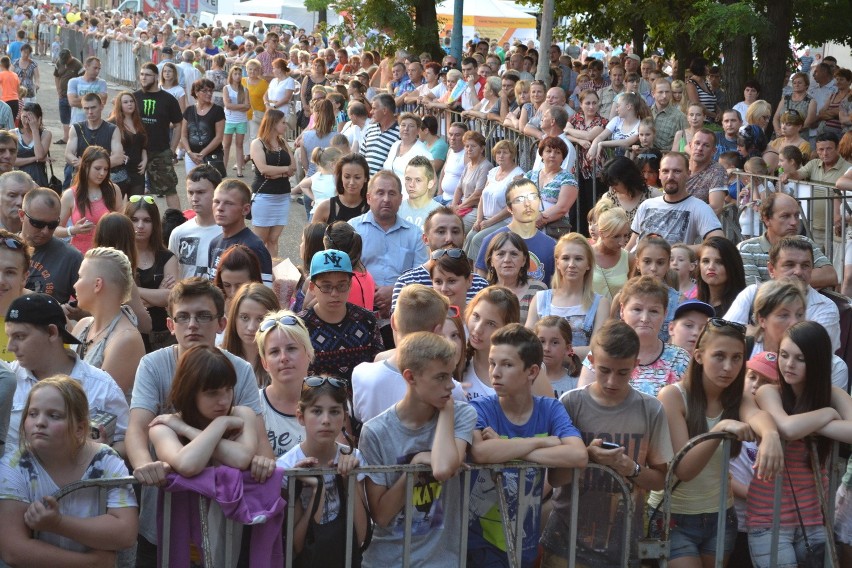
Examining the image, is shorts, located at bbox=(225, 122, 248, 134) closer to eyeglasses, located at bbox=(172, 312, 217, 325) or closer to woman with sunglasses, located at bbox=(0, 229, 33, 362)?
woman with sunglasses, located at bbox=(0, 229, 33, 362)

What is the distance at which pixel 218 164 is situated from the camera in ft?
47.9

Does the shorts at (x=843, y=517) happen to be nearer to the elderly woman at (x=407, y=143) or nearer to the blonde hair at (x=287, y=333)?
the blonde hair at (x=287, y=333)

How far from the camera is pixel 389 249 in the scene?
8.42 metres

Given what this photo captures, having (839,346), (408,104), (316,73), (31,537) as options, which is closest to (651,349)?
(839,346)

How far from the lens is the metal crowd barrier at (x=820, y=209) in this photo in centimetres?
948

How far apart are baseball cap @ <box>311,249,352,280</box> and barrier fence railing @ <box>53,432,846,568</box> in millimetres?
1745

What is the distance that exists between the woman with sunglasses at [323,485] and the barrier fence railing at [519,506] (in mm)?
40

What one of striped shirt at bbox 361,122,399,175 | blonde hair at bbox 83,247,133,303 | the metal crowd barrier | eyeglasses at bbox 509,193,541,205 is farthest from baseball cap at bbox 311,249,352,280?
striped shirt at bbox 361,122,399,175

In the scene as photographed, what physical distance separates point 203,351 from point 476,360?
173cm

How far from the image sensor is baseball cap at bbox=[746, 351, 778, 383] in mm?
5535

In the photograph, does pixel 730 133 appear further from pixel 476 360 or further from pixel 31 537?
pixel 31 537

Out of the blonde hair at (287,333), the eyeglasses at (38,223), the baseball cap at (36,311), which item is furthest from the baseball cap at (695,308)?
the eyeglasses at (38,223)

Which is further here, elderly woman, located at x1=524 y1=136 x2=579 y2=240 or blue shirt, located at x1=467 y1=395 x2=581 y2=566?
elderly woman, located at x1=524 y1=136 x2=579 y2=240

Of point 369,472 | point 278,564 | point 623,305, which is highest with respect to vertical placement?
point 623,305
